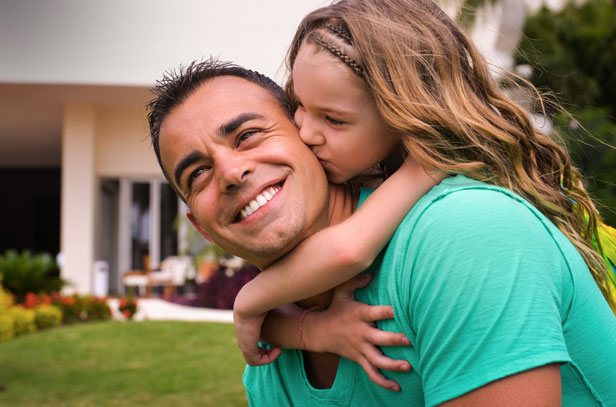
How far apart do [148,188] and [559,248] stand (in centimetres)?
1924

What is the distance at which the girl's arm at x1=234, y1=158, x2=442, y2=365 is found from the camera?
1652 mm

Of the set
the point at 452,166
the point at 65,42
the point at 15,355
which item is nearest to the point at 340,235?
the point at 452,166

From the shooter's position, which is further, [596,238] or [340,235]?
[596,238]

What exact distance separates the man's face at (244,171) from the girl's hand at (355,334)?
0.22 meters

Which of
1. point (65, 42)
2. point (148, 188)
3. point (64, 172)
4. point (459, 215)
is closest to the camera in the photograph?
point (459, 215)

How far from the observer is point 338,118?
6.17 ft

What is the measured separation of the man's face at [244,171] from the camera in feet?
6.02

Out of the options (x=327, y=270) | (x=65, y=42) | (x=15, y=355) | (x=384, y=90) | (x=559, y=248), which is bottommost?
(x=15, y=355)

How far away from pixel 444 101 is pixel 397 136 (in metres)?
0.24

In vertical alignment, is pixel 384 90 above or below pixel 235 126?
above

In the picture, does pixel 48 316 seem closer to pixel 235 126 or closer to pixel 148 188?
pixel 148 188

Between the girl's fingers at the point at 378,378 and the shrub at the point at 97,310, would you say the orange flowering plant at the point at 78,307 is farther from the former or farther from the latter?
the girl's fingers at the point at 378,378

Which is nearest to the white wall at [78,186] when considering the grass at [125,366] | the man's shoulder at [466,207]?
the grass at [125,366]

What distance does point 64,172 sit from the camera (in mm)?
18266
